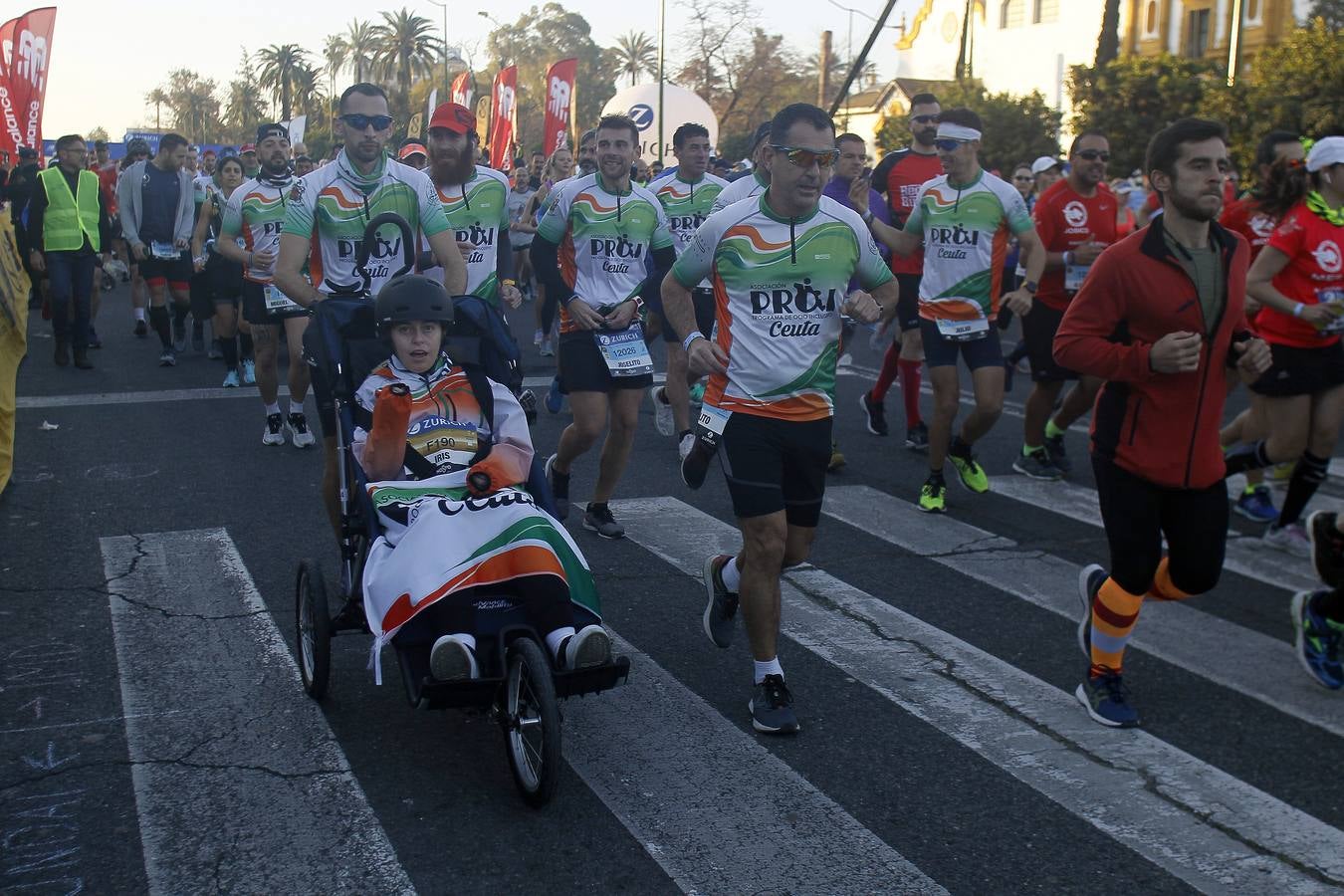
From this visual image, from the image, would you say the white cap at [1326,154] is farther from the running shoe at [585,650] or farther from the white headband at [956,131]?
the running shoe at [585,650]

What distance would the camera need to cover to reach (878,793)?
14.4 ft

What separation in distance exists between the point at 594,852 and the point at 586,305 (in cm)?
419

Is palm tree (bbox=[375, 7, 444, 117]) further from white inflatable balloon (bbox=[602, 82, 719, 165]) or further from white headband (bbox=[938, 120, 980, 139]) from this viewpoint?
white headband (bbox=[938, 120, 980, 139])

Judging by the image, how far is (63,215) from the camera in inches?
546

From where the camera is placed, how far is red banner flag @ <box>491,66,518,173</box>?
3222cm

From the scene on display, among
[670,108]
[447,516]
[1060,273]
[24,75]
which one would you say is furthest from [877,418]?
[670,108]

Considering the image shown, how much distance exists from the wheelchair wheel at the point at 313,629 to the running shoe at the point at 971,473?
15.1ft

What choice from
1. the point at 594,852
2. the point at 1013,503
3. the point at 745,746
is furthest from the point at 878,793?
the point at 1013,503

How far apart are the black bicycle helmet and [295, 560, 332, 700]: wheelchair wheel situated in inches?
37.2

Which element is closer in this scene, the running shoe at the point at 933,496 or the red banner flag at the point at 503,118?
the running shoe at the point at 933,496

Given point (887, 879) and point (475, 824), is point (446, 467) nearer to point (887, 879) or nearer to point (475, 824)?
point (475, 824)

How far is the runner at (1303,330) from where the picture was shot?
6672 millimetres

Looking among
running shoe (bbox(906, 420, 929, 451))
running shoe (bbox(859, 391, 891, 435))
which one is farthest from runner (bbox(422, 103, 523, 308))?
running shoe (bbox(859, 391, 891, 435))

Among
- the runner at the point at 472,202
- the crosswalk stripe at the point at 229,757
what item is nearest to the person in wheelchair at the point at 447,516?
the crosswalk stripe at the point at 229,757
